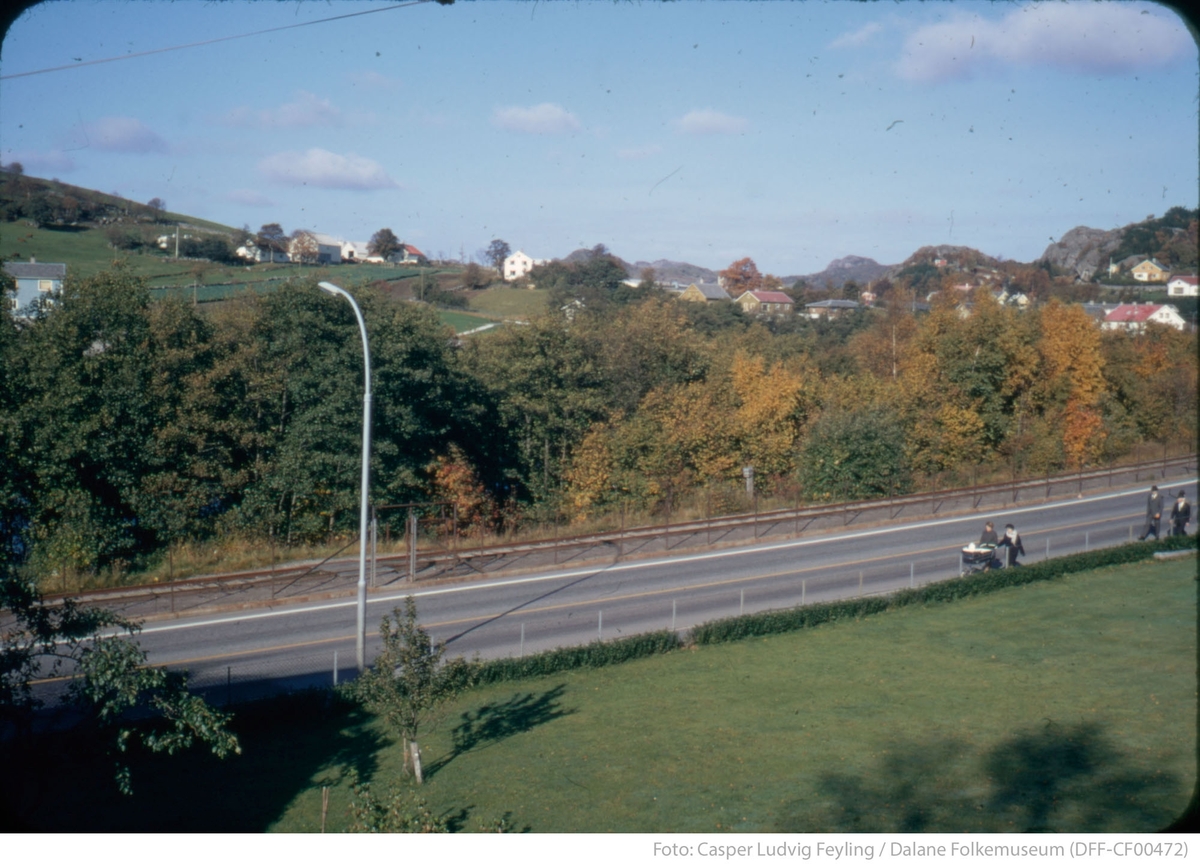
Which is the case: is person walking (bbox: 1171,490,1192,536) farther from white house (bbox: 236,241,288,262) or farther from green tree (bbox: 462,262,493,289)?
green tree (bbox: 462,262,493,289)

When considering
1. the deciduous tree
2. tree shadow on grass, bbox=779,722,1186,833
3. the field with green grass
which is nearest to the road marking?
tree shadow on grass, bbox=779,722,1186,833

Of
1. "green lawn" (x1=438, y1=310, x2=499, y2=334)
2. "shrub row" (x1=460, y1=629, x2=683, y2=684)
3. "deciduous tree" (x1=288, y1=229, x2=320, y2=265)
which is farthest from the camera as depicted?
"green lawn" (x1=438, y1=310, x2=499, y2=334)

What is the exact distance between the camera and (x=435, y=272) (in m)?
65.1

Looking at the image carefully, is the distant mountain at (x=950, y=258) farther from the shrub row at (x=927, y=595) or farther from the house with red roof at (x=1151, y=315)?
the house with red roof at (x=1151, y=315)

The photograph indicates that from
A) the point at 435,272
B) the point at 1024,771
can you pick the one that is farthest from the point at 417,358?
the point at 435,272

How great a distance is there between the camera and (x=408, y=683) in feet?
28.2

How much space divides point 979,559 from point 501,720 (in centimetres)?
1218

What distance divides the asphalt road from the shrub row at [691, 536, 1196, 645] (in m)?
0.84

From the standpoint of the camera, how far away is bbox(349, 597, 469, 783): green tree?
8500mm

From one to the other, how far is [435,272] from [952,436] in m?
45.0

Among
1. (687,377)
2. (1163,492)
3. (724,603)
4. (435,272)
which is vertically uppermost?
(435,272)

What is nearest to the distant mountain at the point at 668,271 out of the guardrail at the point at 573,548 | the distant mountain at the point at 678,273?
the distant mountain at the point at 678,273

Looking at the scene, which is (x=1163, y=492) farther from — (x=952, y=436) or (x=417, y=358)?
(x=417, y=358)

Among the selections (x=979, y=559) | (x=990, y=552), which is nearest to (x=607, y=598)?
(x=979, y=559)
